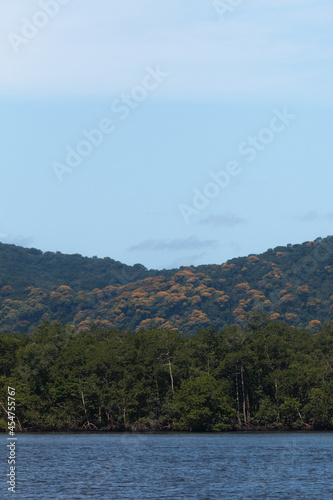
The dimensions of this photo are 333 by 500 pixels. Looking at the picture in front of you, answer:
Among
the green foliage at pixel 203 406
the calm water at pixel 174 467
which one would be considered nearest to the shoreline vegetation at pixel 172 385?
the green foliage at pixel 203 406

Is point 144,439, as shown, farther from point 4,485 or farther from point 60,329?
point 4,485

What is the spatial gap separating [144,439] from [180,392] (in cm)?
970

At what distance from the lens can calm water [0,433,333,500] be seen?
137 ft

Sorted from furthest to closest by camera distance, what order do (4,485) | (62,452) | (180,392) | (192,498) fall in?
(180,392) < (62,452) < (4,485) < (192,498)

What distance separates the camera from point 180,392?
291ft

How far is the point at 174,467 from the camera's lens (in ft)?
175

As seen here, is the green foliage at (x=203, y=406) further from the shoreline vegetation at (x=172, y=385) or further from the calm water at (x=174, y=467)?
the calm water at (x=174, y=467)

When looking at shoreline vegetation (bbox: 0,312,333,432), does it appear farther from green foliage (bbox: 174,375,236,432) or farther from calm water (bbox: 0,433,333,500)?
calm water (bbox: 0,433,333,500)

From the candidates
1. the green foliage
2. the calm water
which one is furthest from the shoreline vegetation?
the calm water

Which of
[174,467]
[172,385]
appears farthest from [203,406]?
[174,467]

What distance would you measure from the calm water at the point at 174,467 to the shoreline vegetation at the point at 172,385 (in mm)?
7776

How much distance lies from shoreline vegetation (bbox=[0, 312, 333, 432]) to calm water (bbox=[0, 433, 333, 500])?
7.78 meters

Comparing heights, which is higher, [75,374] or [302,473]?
[75,374]

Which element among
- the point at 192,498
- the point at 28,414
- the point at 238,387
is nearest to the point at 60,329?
the point at 28,414
